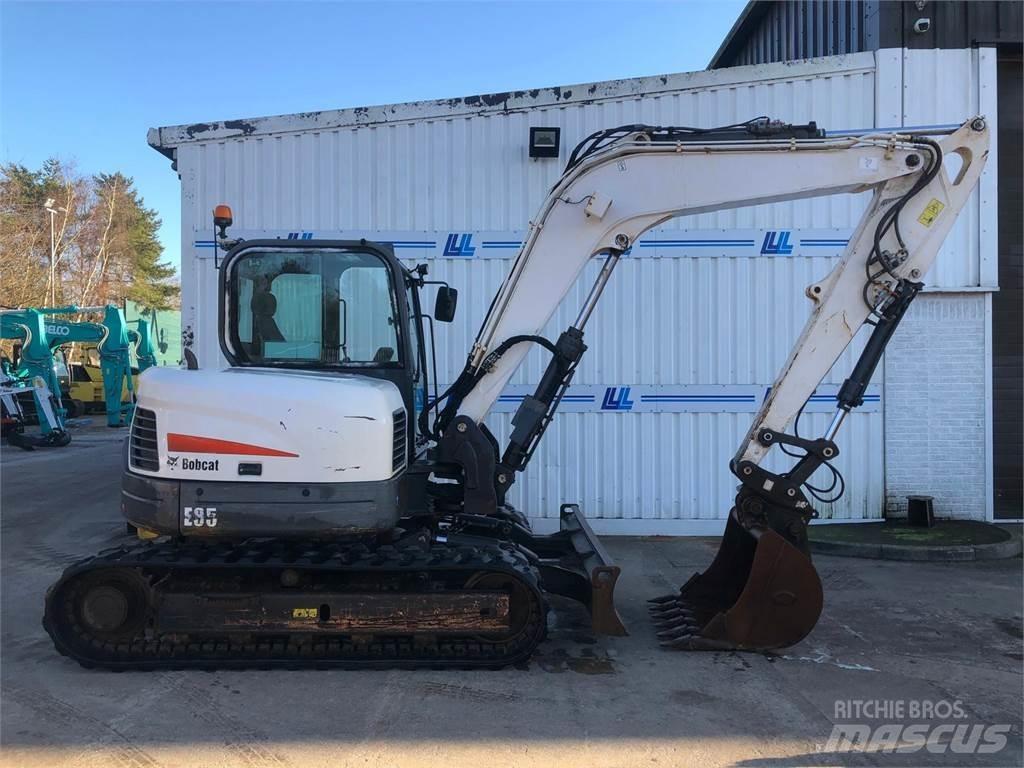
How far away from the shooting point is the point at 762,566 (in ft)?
14.9

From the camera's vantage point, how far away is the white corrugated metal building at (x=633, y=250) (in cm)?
823

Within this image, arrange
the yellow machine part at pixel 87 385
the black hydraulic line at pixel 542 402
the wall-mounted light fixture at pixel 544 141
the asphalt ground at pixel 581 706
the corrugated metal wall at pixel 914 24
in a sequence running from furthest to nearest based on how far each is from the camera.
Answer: the yellow machine part at pixel 87 385
the corrugated metal wall at pixel 914 24
the wall-mounted light fixture at pixel 544 141
the black hydraulic line at pixel 542 402
the asphalt ground at pixel 581 706

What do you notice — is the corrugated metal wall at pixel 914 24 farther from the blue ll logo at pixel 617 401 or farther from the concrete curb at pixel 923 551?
the concrete curb at pixel 923 551

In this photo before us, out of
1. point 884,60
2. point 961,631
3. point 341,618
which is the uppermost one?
point 884,60

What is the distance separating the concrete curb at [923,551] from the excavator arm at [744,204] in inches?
117

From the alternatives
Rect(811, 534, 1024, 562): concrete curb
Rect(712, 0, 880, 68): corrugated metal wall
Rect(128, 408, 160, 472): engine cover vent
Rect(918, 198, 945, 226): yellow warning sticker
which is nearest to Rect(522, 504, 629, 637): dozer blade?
Rect(128, 408, 160, 472): engine cover vent

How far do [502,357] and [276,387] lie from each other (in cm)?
144

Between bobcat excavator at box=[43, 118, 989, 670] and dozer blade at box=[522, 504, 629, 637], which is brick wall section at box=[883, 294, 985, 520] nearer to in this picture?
bobcat excavator at box=[43, 118, 989, 670]

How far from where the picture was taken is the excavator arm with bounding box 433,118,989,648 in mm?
4746

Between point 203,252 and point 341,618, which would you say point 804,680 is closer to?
point 341,618

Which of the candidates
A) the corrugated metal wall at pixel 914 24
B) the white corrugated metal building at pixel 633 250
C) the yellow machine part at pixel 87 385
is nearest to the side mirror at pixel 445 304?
the white corrugated metal building at pixel 633 250

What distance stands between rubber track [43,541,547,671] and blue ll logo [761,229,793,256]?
5.22 m

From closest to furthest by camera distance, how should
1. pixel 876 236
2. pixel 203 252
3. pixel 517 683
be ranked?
pixel 517 683
pixel 876 236
pixel 203 252

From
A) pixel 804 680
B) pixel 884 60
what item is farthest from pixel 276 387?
pixel 884 60
